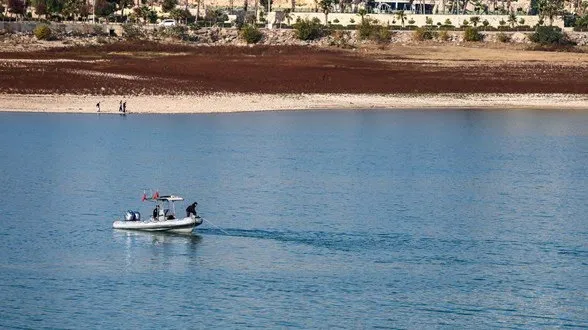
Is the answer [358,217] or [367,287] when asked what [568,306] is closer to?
[367,287]

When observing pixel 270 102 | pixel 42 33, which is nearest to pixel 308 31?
pixel 42 33

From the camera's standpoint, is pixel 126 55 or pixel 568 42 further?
pixel 568 42

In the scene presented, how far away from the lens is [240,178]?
188 feet

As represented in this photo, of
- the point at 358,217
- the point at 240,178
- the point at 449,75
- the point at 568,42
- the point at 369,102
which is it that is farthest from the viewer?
the point at 568,42

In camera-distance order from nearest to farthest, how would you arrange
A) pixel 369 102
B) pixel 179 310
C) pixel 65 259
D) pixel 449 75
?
1. pixel 179 310
2. pixel 65 259
3. pixel 369 102
4. pixel 449 75

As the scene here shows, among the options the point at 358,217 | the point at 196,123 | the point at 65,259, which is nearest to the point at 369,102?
the point at 196,123

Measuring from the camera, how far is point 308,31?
144125mm

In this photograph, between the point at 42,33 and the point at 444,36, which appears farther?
the point at 444,36

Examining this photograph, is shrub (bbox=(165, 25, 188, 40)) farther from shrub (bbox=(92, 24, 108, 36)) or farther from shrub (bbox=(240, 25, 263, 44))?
shrub (bbox=(92, 24, 108, 36))

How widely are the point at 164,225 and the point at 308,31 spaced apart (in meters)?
100

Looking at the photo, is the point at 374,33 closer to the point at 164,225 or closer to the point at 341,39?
the point at 341,39

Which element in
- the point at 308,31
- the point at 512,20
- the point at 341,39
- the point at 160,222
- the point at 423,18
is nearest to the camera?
the point at 160,222

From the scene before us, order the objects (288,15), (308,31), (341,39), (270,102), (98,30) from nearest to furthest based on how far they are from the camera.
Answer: (270,102)
(341,39)
(308,31)
(98,30)
(288,15)

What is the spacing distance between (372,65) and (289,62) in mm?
7166
